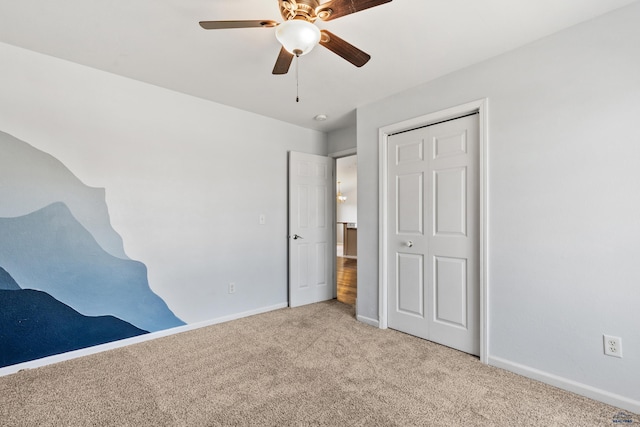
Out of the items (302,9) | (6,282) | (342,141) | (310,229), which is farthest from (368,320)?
(6,282)

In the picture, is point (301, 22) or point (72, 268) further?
point (72, 268)

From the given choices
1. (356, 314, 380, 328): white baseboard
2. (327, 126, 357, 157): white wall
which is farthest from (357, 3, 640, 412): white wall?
(327, 126, 357, 157): white wall

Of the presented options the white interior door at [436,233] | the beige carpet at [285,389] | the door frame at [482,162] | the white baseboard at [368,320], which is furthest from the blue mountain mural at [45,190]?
the door frame at [482,162]

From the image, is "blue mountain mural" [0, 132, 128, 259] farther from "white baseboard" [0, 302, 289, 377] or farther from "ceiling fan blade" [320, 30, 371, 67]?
"ceiling fan blade" [320, 30, 371, 67]

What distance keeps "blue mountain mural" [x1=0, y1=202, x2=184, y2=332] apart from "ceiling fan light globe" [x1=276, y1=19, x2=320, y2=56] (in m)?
2.25

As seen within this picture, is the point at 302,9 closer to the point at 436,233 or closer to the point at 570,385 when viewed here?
Answer: the point at 436,233

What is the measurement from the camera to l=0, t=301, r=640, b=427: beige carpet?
5.66ft

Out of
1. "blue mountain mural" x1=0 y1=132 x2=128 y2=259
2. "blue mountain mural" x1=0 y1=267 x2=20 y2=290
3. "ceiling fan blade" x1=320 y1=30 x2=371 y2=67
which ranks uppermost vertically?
"ceiling fan blade" x1=320 y1=30 x2=371 y2=67

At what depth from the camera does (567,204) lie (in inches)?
79.4

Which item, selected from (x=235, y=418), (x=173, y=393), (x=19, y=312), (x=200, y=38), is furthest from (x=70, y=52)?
(x=235, y=418)

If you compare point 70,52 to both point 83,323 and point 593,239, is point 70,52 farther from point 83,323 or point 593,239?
point 593,239

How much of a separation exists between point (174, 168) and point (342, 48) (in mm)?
2102

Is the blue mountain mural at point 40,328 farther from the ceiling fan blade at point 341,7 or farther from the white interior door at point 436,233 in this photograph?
the ceiling fan blade at point 341,7

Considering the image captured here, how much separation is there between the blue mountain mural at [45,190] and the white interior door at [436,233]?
8.45ft
